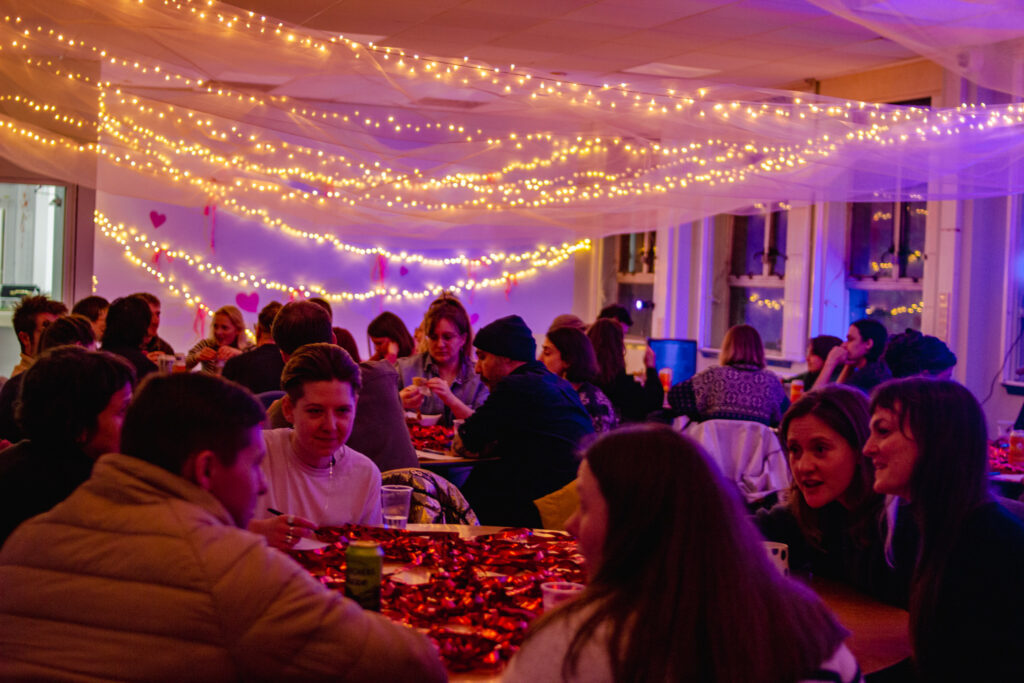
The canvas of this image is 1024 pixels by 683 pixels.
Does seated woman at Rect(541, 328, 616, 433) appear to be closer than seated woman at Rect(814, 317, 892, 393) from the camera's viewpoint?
Yes

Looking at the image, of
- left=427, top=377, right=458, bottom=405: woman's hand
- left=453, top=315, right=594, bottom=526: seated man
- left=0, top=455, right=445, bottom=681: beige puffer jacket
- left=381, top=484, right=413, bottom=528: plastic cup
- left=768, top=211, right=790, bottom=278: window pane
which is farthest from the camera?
left=768, top=211, right=790, bottom=278: window pane

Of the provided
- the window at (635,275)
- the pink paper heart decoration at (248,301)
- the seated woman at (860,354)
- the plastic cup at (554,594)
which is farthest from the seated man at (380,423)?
the window at (635,275)

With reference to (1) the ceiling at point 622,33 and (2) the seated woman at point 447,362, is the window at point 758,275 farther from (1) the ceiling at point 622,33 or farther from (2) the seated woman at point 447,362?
(2) the seated woman at point 447,362

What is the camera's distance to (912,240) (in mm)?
8023

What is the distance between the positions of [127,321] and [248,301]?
16.7ft

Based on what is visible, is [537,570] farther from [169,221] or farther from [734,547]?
[169,221]

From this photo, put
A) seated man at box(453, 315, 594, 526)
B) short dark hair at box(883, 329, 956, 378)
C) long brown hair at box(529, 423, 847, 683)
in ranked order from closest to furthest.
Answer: long brown hair at box(529, 423, 847, 683) → seated man at box(453, 315, 594, 526) → short dark hair at box(883, 329, 956, 378)

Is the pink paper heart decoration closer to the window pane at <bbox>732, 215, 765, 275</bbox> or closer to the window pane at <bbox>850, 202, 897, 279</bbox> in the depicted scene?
the window pane at <bbox>732, 215, 765, 275</bbox>

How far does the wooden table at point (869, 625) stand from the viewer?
210 cm

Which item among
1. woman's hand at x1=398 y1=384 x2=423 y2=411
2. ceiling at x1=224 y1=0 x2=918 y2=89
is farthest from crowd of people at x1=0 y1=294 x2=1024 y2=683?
ceiling at x1=224 y1=0 x2=918 y2=89

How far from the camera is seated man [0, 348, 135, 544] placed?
7.68 feet

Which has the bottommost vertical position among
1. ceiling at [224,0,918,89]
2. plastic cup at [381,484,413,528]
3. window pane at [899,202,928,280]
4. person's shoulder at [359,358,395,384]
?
plastic cup at [381,484,413,528]

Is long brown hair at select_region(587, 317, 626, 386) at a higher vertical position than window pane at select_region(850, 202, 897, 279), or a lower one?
A: lower

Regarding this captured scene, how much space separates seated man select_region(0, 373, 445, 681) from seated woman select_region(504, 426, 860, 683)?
0.99 feet
